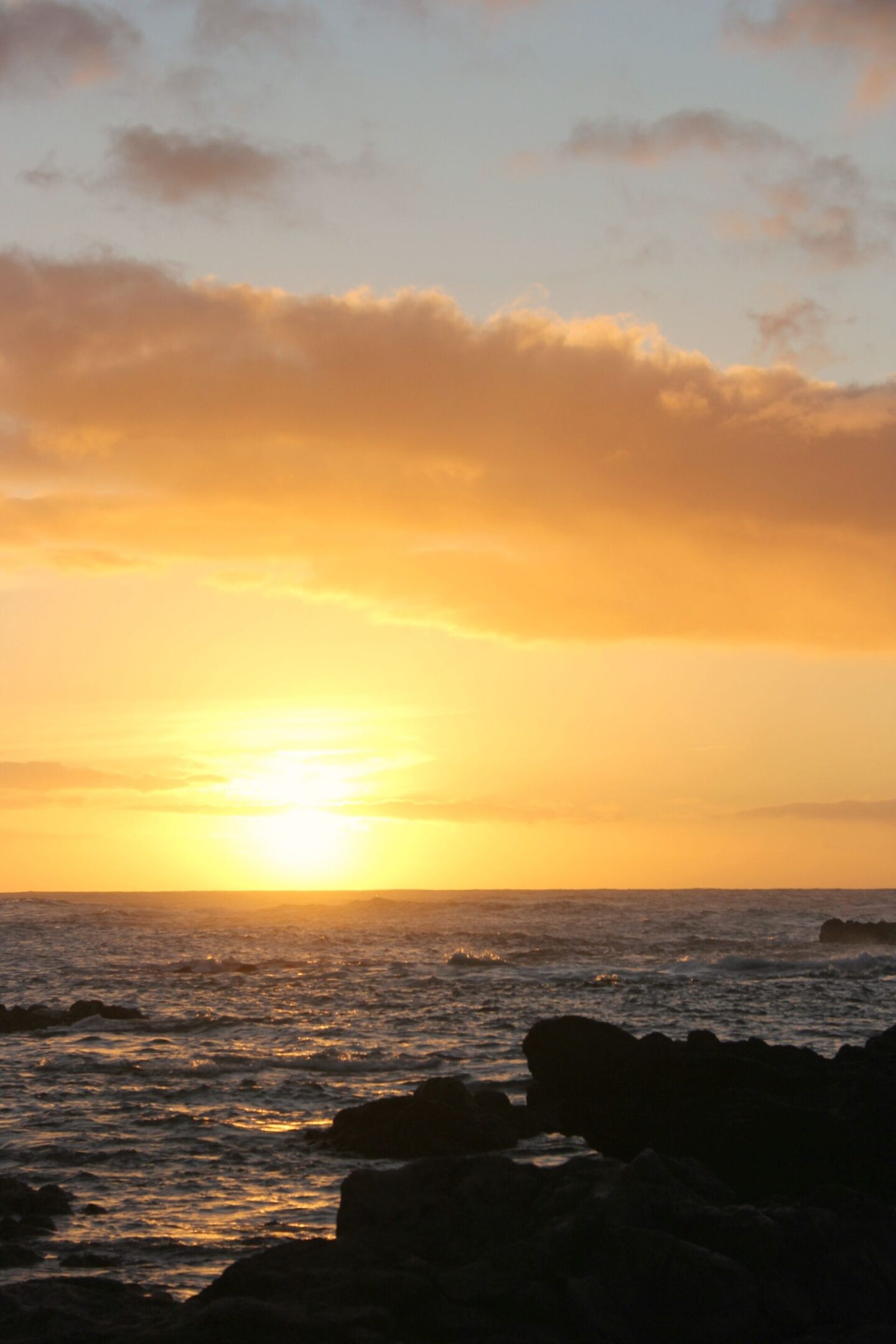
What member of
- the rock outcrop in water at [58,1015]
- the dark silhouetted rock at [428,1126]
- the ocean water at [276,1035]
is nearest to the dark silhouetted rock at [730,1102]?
the dark silhouetted rock at [428,1126]

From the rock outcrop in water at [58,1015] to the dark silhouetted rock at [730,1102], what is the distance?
20.3m

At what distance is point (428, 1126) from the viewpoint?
64.2 ft

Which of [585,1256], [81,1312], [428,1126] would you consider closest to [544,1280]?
[585,1256]

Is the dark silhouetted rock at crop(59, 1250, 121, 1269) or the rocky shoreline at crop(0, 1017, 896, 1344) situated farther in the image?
the dark silhouetted rock at crop(59, 1250, 121, 1269)

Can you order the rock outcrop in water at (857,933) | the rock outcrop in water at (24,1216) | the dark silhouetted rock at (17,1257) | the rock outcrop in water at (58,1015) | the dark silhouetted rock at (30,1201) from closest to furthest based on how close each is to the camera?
the dark silhouetted rock at (17,1257)
the rock outcrop in water at (24,1216)
the dark silhouetted rock at (30,1201)
the rock outcrop in water at (58,1015)
the rock outcrop in water at (857,933)

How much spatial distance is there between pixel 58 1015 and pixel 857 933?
206 feet

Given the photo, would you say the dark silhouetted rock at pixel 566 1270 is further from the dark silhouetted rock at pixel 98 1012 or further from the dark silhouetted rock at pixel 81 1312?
the dark silhouetted rock at pixel 98 1012

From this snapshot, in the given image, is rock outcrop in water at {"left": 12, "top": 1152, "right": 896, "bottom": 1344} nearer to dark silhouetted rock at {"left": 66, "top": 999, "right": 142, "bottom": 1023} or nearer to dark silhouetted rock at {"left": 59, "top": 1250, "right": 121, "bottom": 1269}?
dark silhouetted rock at {"left": 59, "top": 1250, "right": 121, "bottom": 1269}

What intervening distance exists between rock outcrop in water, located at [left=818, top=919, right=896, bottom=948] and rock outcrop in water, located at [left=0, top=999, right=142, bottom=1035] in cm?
5876

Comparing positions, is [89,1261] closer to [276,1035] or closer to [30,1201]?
[30,1201]

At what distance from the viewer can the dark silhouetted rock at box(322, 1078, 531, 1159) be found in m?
19.3

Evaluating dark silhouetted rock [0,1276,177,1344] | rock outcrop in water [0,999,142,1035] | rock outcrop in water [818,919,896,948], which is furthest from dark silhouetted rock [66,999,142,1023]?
rock outcrop in water [818,919,896,948]

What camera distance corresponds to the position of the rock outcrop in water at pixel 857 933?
83.4 meters

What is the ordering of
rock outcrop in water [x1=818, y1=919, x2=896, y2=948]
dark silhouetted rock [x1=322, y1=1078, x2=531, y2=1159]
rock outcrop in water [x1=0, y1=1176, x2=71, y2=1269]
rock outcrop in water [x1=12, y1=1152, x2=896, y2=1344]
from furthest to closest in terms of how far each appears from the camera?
1. rock outcrop in water [x1=818, y1=919, x2=896, y2=948]
2. dark silhouetted rock [x1=322, y1=1078, x2=531, y2=1159]
3. rock outcrop in water [x1=0, y1=1176, x2=71, y2=1269]
4. rock outcrop in water [x1=12, y1=1152, x2=896, y2=1344]
